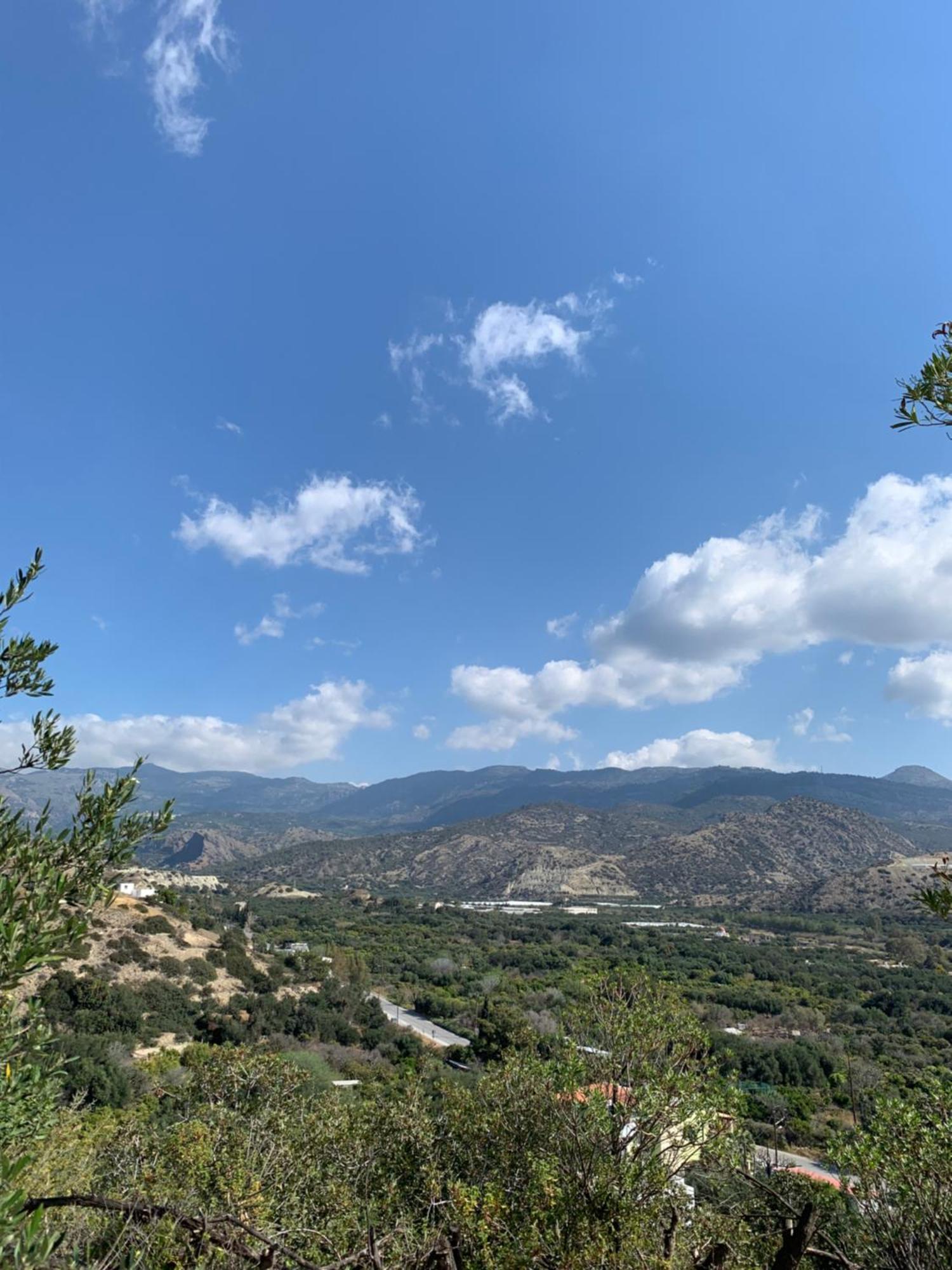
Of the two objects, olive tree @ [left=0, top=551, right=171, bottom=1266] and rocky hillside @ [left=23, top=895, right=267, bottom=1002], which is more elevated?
olive tree @ [left=0, top=551, right=171, bottom=1266]

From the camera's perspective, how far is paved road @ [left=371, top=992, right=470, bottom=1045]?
161 feet

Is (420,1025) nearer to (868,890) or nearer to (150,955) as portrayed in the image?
(150,955)

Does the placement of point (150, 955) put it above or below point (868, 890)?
above

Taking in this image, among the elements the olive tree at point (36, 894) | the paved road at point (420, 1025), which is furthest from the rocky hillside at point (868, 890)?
the olive tree at point (36, 894)

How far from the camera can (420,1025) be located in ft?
177

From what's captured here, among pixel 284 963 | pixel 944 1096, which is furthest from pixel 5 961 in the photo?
pixel 284 963

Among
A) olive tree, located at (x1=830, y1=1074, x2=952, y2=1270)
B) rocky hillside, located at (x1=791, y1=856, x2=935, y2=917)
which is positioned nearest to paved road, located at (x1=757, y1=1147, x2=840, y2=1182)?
olive tree, located at (x1=830, y1=1074, x2=952, y2=1270)

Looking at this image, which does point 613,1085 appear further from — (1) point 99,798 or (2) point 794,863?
(2) point 794,863

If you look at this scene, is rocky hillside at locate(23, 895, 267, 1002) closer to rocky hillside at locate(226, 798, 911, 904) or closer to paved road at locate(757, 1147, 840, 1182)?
paved road at locate(757, 1147, 840, 1182)

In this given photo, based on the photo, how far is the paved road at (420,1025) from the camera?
49.0m

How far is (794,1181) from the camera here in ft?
46.2

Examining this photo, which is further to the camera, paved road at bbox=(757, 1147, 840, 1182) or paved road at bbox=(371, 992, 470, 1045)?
paved road at bbox=(371, 992, 470, 1045)

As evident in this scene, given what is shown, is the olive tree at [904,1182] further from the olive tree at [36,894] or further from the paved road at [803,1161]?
the paved road at [803,1161]

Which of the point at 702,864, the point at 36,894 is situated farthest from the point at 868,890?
the point at 36,894
